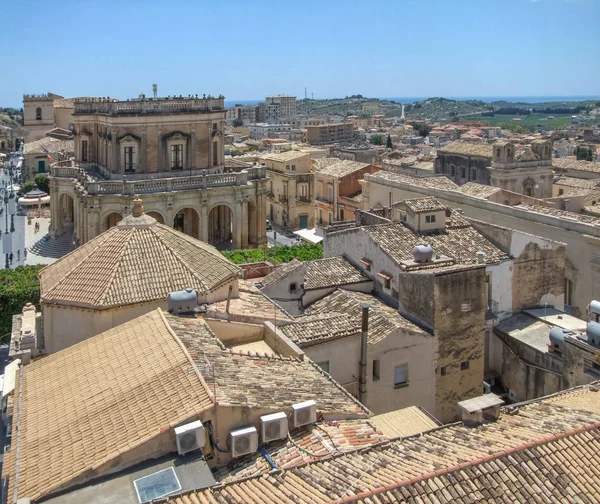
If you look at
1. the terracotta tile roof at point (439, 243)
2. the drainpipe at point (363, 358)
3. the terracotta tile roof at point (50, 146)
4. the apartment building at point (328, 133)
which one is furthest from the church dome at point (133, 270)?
the apartment building at point (328, 133)

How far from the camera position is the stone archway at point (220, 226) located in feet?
172

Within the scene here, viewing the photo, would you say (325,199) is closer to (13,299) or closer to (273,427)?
(13,299)

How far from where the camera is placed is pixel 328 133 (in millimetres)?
179625

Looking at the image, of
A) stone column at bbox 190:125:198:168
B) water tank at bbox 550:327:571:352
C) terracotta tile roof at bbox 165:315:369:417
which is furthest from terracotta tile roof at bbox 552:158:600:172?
terracotta tile roof at bbox 165:315:369:417

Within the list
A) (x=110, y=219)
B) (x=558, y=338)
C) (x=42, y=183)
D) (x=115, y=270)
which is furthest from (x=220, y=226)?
(x=42, y=183)

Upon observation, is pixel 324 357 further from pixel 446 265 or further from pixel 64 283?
pixel 64 283

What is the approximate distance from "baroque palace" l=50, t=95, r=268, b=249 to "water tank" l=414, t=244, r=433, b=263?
81.6 feet

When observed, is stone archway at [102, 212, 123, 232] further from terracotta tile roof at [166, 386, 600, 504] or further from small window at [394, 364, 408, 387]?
terracotta tile roof at [166, 386, 600, 504]

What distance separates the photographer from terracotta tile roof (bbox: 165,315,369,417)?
1456 cm

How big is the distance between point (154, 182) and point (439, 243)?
942 inches

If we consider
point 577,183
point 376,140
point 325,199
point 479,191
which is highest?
point 376,140

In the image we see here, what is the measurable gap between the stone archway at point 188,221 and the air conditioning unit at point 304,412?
36446mm

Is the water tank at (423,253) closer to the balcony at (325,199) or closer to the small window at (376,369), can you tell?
the small window at (376,369)

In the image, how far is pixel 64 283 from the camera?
2098 centimetres
